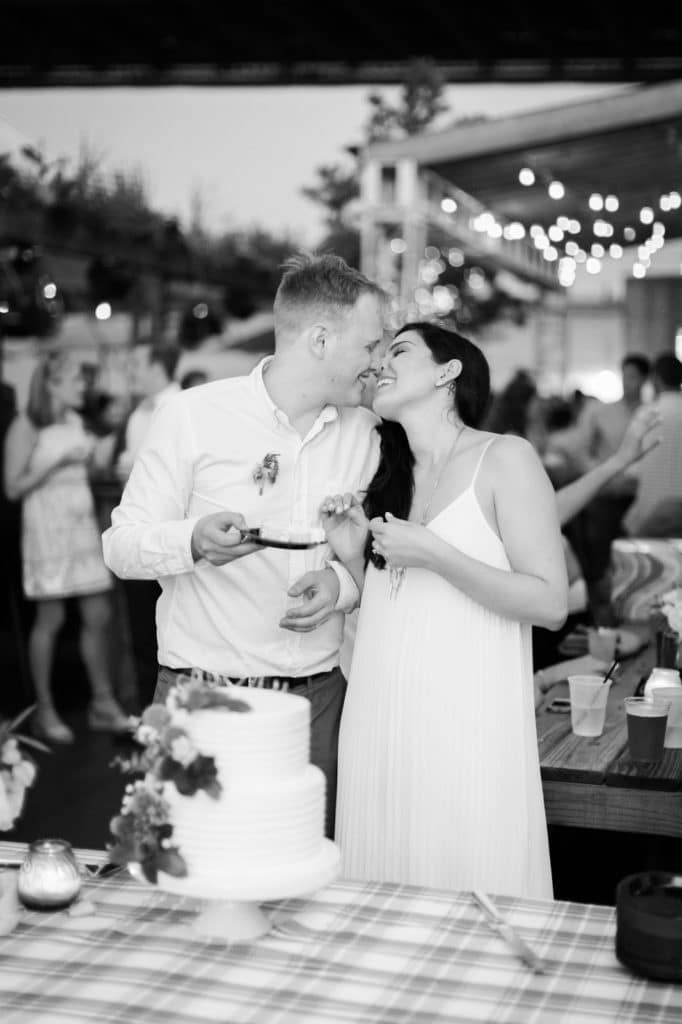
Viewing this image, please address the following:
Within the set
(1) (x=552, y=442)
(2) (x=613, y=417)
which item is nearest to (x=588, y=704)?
(2) (x=613, y=417)

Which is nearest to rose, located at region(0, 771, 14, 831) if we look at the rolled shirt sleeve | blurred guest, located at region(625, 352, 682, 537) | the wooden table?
the rolled shirt sleeve

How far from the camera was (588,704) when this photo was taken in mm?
2881

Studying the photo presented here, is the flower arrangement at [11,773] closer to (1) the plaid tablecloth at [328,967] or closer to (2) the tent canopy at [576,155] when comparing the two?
(1) the plaid tablecloth at [328,967]

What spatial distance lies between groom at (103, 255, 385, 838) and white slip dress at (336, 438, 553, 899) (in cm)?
23

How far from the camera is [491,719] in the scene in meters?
2.38

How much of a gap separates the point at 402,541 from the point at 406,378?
0.37m

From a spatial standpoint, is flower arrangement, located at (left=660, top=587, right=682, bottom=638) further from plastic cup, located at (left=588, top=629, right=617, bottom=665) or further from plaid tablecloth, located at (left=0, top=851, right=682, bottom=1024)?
plaid tablecloth, located at (left=0, top=851, right=682, bottom=1024)

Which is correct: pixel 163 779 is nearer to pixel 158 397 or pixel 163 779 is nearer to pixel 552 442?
pixel 158 397

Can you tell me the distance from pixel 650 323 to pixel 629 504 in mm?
7168

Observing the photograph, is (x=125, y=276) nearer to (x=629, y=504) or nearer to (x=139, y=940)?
(x=629, y=504)

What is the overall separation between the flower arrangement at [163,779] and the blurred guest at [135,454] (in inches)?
45.7

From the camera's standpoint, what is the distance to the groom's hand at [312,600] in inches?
98.3

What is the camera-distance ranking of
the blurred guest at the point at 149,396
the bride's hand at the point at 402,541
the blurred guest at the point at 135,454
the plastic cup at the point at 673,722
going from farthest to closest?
the blurred guest at the point at 149,396 < the blurred guest at the point at 135,454 < the plastic cup at the point at 673,722 < the bride's hand at the point at 402,541

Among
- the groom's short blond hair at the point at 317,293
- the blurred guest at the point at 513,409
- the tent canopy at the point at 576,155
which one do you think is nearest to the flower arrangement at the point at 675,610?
the groom's short blond hair at the point at 317,293
